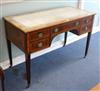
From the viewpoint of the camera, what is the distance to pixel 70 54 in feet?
8.59

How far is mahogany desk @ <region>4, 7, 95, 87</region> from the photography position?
1.71 metres

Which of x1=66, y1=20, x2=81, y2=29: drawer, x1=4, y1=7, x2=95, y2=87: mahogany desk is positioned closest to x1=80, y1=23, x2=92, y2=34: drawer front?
x1=4, y1=7, x2=95, y2=87: mahogany desk

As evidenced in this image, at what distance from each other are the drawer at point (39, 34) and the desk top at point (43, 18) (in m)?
0.04

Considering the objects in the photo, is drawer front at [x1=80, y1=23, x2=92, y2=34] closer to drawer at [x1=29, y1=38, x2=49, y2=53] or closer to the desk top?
the desk top

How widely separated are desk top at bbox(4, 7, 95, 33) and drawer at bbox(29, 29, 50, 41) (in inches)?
1.6

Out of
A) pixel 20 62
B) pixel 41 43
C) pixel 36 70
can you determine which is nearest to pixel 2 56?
pixel 20 62

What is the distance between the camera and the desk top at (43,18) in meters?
1.73

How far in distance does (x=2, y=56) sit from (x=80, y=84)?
0.96m

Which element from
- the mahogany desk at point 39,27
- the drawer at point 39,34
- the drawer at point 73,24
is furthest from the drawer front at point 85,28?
the drawer at point 39,34

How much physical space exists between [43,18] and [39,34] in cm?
28

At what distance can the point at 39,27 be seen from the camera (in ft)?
5.64

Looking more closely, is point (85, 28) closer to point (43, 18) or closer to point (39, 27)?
point (43, 18)

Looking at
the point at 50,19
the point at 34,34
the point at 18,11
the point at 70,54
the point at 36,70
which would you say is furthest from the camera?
the point at 70,54

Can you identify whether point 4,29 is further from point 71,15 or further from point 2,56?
point 71,15
